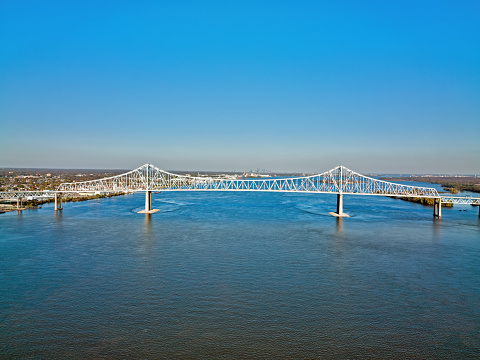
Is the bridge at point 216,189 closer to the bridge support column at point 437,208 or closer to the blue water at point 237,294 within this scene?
the bridge support column at point 437,208

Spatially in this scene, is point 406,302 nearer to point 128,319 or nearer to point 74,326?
point 128,319

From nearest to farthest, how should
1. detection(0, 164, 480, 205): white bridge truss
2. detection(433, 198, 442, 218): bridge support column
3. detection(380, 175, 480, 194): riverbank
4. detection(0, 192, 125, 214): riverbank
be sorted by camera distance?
1. detection(433, 198, 442, 218): bridge support column
2. detection(0, 164, 480, 205): white bridge truss
3. detection(0, 192, 125, 214): riverbank
4. detection(380, 175, 480, 194): riverbank

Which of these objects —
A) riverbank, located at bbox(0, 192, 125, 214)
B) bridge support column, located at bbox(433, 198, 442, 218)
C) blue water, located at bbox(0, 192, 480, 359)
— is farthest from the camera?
riverbank, located at bbox(0, 192, 125, 214)

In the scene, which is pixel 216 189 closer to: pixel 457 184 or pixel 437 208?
pixel 437 208

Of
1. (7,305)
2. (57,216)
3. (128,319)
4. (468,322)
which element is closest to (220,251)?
(128,319)

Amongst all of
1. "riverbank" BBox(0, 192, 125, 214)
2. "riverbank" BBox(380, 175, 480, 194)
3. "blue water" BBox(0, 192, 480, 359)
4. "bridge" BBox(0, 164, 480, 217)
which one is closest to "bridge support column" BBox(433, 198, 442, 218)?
"bridge" BBox(0, 164, 480, 217)

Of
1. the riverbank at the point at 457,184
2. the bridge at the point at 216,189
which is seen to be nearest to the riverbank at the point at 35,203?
the bridge at the point at 216,189

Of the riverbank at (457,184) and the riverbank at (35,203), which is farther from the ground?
the riverbank at (457,184)

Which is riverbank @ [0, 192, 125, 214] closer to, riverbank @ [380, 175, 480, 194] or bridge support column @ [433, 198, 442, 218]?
bridge support column @ [433, 198, 442, 218]
